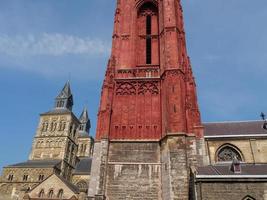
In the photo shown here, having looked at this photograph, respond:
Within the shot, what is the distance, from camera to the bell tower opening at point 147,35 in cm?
2430

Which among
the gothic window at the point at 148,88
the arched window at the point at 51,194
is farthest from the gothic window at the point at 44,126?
the gothic window at the point at 148,88

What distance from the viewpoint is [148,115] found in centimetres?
2081

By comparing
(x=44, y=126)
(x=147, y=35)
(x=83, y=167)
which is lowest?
(x=83, y=167)

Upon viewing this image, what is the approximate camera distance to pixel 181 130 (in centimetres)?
1852

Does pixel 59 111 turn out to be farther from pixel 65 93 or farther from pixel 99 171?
pixel 99 171

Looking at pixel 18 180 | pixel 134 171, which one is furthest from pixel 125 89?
pixel 18 180

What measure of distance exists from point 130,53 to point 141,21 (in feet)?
15.4

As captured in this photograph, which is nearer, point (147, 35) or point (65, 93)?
point (147, 35)

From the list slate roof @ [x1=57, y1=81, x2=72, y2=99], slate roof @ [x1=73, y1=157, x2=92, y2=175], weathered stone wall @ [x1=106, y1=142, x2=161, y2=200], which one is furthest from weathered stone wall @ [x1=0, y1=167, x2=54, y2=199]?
weathered stone wall @ [x1=106, y1=142, x2=161, y2=200]

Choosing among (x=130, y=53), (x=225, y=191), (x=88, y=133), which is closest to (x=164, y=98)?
(x=130, y=53)

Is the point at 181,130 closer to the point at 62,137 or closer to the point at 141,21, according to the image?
the point at 141,21

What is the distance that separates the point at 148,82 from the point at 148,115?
2.87m

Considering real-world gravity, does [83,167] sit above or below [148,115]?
above

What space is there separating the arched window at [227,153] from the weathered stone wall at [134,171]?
6.23 meters
